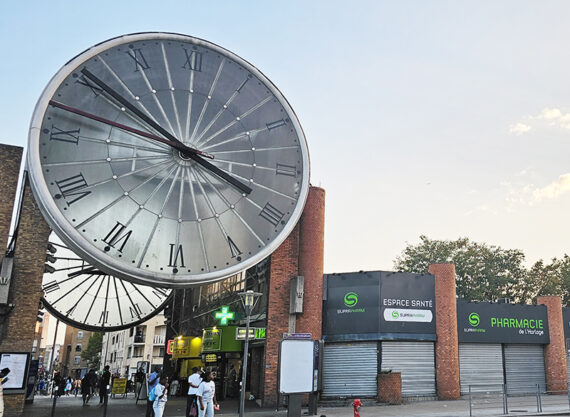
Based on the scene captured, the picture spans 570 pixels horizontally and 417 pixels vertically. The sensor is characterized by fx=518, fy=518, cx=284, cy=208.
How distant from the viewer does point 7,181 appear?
60.2 ft

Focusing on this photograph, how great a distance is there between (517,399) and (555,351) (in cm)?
→ 557

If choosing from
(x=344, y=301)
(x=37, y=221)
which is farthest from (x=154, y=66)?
(x=344, y=301)

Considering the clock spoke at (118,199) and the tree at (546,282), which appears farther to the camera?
the tree at (546,282)

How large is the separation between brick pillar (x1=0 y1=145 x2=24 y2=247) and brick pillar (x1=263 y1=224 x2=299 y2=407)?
1015cm

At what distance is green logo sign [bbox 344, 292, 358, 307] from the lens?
24016mm

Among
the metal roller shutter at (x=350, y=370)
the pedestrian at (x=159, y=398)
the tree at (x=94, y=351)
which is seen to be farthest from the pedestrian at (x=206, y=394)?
the tree at (x=94, y=351)

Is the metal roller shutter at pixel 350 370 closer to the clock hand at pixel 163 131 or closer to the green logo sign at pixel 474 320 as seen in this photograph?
the green logo sign at pixel 474 320

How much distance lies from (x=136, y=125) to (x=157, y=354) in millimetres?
71443

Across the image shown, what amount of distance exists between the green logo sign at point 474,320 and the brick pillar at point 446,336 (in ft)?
5.07

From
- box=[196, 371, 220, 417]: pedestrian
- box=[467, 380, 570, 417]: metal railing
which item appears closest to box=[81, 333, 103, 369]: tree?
box=[467, 380, 570, 417]: metal railing

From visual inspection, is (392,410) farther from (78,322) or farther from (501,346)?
(78,322)

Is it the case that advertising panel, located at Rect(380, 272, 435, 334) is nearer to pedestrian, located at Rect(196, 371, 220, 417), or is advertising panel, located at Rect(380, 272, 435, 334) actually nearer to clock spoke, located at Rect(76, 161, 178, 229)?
pedestrian, located at Rect(196, 371, 220, 417)

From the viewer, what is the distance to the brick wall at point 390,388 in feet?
73.0

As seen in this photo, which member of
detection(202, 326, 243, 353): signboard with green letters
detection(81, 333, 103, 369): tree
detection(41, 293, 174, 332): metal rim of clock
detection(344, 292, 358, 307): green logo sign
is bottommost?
detection(81, 333, 103, 369): tree
